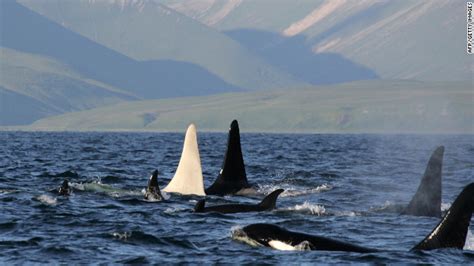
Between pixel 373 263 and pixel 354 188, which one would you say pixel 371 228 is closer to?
pixel 373 263

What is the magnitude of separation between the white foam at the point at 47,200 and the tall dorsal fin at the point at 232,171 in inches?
137

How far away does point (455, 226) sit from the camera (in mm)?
16141

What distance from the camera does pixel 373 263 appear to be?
16453mm

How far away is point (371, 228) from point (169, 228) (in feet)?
12.5

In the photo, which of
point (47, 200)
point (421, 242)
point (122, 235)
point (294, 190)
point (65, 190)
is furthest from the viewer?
point (294, 190)

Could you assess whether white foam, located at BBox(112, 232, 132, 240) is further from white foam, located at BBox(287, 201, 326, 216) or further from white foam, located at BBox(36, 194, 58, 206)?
white foam, located at BBox(36, 194, 58, 206)

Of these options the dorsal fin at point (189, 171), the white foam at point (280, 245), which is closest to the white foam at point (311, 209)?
the dorsal fin at point (189, 171)

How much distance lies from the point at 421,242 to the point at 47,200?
1084 cm

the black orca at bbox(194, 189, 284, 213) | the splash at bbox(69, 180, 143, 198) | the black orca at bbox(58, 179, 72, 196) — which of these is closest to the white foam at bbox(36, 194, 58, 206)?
the black orca at bbox(58, 179, 72, 196)

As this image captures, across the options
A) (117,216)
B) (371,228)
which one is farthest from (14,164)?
(371,228)

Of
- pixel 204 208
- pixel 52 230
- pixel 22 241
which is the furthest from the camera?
pixel 204 208

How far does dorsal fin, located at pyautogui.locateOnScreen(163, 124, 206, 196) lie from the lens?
24.9 m

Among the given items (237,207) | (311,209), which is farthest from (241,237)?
(311,209)

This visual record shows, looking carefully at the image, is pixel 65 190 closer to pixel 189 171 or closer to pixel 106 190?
pixel 106 190
